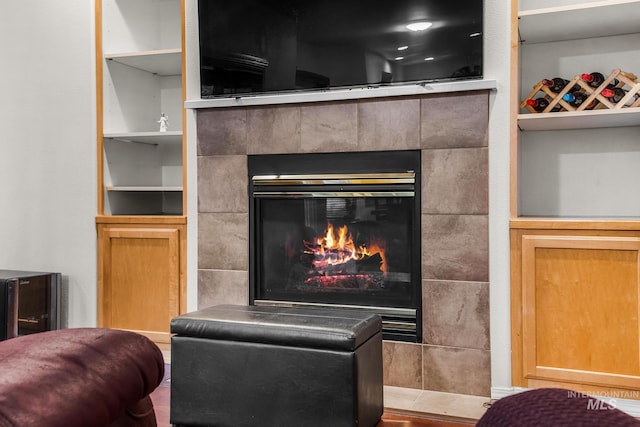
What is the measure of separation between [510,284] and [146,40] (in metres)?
2.79

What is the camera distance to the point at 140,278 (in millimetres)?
3549

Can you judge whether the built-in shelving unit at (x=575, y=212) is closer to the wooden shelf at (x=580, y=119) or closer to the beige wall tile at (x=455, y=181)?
the wooden shelf at (x=580, y=119)

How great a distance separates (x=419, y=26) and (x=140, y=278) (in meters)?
2.17

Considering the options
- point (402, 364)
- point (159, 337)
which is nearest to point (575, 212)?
point (402, 364)

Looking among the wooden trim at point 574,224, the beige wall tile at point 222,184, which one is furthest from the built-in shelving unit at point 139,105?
the wooden trim at point 574,224

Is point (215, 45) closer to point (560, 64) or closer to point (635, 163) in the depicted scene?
point (560, 64)

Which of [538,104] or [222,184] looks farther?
[222,184]

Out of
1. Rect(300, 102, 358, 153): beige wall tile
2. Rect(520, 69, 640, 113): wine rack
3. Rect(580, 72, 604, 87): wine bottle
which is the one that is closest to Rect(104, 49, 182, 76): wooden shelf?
Rect(300, 102, 358, 153): beige wall tile

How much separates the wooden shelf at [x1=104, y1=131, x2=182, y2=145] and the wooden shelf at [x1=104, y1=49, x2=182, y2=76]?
478 mm

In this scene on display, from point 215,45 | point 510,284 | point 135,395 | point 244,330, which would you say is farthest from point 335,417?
point 215,45

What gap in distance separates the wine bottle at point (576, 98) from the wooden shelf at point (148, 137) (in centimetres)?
211

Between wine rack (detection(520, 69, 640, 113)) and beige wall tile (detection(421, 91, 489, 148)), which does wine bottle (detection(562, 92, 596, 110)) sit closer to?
wine rack (detection(520, 69, 640, 113))

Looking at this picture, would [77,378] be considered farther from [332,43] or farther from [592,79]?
[592,79]

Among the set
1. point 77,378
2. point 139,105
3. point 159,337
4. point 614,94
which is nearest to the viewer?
point 77,378
